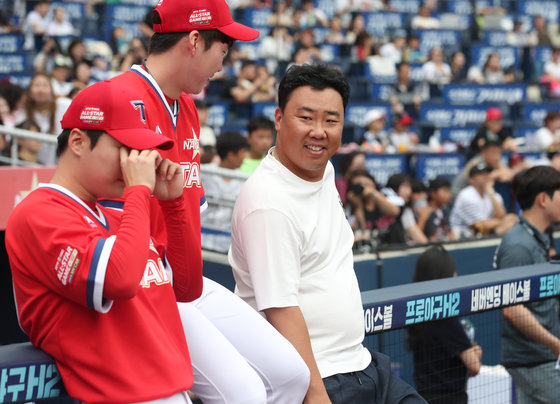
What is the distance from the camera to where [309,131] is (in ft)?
9.34

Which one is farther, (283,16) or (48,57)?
(283,16)

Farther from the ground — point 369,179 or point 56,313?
point 56,313

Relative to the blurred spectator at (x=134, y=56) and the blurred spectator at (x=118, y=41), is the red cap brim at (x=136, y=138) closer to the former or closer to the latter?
the blurred spectator at (x=134, y=56)

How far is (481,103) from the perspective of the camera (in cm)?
1669

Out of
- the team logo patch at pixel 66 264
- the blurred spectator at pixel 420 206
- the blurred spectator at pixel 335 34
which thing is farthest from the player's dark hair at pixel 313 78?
the blurred spectator at pixel 335 34

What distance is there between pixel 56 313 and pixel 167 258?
0.52 m

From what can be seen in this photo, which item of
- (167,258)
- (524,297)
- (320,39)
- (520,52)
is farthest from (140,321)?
(520,52)

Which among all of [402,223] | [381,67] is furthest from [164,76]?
[381,67]

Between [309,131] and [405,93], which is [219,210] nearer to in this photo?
[309,131]

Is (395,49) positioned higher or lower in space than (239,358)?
higher

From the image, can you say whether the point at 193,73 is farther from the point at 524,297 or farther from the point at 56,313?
the point at 524,297

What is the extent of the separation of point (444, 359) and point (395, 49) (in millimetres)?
14782

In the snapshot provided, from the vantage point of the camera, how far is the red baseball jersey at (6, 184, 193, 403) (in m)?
2.06

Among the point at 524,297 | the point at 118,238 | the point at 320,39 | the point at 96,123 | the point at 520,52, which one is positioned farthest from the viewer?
the point at 520,52
